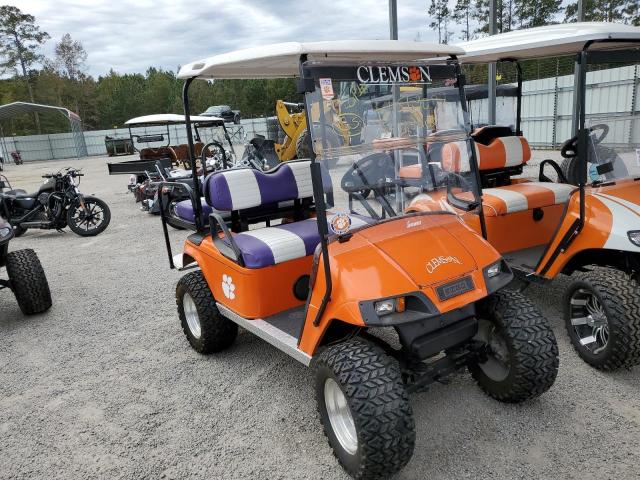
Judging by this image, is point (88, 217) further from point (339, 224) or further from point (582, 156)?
point (582, 156)

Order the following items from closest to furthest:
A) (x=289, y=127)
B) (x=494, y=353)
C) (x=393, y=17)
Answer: (x=494, y=353) < (x=393, y=17) < (x=289, y=127)

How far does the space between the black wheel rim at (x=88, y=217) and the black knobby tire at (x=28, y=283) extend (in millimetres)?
4029

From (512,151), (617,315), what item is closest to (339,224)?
(617,315)

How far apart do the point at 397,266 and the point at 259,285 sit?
103 centimetres

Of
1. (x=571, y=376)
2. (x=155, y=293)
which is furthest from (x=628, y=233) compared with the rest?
(x=155, y=293)

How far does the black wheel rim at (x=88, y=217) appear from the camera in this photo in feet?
27.9

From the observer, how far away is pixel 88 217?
8.55 metres

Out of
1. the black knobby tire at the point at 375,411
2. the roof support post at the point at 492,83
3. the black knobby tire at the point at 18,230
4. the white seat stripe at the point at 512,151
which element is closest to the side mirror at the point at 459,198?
the black knobby tire at the point at 375,411

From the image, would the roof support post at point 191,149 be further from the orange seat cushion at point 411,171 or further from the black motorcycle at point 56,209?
the black motorcycle at point 56,209

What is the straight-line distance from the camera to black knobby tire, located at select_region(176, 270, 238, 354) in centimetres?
339

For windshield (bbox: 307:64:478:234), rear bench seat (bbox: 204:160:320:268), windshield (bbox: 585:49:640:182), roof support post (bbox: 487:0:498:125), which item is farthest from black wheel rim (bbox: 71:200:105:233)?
windshield (bbox: 585:49:640:182)

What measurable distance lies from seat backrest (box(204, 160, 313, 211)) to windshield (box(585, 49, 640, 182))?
2.05m

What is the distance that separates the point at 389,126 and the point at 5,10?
5074 centimetres

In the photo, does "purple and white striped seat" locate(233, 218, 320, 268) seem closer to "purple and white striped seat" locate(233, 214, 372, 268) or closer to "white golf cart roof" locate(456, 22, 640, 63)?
"purple and white striped seat" locate(233, 214, 372, 268)
